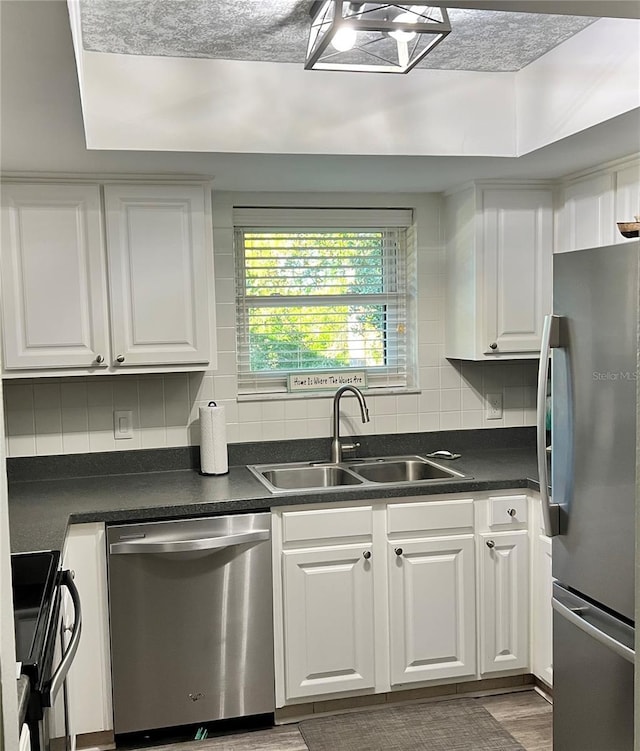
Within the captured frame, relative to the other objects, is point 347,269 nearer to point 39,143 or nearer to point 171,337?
point 171,337

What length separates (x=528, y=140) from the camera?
2869 mm

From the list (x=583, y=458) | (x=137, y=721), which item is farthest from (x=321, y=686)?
(x=583, y=458)

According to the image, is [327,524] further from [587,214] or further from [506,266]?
[587,214]

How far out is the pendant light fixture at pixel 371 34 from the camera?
6.97 feet

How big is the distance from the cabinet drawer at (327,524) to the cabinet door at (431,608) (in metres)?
Result: 0.15

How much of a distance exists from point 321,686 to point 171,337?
1475mm

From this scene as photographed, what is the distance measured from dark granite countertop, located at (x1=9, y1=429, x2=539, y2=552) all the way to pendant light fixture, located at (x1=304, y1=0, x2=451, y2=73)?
1514mm

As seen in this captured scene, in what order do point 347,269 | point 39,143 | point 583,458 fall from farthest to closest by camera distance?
point 347,269 → point 39,143 → point 583,458

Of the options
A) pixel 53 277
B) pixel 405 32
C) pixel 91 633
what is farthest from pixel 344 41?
pixel 91 633

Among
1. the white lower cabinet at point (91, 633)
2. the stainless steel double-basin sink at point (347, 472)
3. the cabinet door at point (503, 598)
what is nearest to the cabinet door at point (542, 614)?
the cabinet door at point (503, 598)

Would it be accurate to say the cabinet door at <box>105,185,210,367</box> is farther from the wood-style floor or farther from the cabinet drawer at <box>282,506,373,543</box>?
the wood-style floor

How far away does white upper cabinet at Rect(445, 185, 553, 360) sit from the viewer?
11.2 feet

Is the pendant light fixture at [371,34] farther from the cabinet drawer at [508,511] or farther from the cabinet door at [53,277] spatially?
the cabinet drawer at [508,511]

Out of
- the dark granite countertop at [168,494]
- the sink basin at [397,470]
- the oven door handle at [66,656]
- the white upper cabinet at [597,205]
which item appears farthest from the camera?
the sink basin at [397,470]
